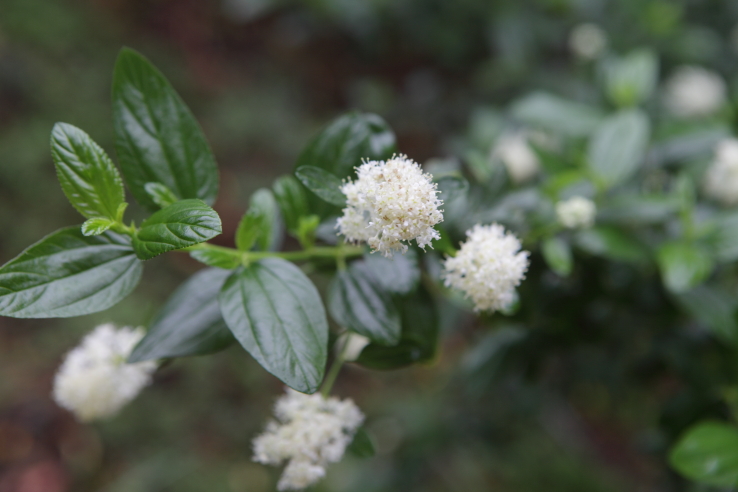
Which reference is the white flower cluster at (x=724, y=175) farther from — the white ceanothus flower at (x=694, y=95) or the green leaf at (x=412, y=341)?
the green leaf at (x=412, y=341)

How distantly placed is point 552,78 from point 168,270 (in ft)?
6.08

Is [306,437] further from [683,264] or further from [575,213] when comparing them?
[683,264]

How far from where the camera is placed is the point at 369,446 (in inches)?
28.1

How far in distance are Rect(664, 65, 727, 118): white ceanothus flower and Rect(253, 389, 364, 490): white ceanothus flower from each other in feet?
4.76

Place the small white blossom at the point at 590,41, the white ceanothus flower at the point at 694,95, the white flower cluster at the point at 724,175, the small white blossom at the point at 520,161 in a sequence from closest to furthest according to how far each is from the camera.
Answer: the white flower cluster at the point at 724,175 < the small white blossom at the point at 520,161 < the white ceanothus flower at the point at 694,95 < the small white blossom at the point at 590,41

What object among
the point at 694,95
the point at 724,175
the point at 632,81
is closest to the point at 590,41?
the point at 694,95

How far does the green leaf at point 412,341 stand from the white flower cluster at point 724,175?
2.66 feet

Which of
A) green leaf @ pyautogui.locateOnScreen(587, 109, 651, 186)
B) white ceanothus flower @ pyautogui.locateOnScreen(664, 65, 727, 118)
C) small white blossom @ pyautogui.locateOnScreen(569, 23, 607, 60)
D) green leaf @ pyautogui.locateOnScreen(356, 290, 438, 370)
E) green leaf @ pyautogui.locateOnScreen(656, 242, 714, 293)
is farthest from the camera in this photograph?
small white blossom @ pyautogui.locateOnScreen(569, 23, 607, 60)

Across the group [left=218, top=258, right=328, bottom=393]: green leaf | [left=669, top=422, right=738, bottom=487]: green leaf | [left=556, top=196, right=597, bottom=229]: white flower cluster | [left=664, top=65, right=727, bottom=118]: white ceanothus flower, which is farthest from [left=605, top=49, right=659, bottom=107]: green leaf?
[left=218, top=258, right=328, bottom=393]: green leaf

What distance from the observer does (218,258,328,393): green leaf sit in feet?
1.89

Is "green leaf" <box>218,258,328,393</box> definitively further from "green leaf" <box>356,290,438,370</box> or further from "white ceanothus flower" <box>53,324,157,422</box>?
"white ceanothus flower" <box>53,324,157,422</box>

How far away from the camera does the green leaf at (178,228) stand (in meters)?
0.54

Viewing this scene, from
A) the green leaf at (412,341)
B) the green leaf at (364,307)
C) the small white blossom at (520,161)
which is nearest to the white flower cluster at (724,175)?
the small white blossom at (520,161)

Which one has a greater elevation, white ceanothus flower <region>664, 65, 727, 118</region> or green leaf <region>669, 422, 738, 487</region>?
white ceanothus flower <region>664, 65, 727, 118</region>
